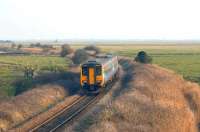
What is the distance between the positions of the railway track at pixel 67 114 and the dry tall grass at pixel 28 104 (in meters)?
2.43

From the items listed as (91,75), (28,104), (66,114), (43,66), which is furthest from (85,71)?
(43,66)

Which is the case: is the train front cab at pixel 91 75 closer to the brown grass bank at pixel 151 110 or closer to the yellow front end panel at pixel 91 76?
the yellow front end panel at pixel 91 76

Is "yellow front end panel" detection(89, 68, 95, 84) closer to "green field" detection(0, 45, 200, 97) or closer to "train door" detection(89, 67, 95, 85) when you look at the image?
"train door" detection(89, 67, 95, 85)

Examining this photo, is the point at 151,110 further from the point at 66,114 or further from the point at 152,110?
the point at 66,114

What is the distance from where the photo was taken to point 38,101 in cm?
3177

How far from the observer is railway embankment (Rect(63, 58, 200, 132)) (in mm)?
22969

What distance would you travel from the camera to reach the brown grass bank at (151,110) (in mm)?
23172

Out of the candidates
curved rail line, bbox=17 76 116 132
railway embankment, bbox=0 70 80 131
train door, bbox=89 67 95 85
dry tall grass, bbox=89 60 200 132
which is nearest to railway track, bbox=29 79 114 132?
curved rail line, bbox=17 76 116 132

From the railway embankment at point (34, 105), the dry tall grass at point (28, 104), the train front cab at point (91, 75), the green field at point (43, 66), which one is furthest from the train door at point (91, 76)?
the green field at point (43, 66)

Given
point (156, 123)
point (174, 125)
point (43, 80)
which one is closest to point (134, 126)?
point (156, 123)

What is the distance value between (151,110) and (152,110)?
9 cm

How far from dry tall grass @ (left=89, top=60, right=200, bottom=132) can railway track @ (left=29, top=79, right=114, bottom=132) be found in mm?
2840

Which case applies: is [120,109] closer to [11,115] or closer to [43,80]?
[11,115]

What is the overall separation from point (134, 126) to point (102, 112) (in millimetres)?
3029
